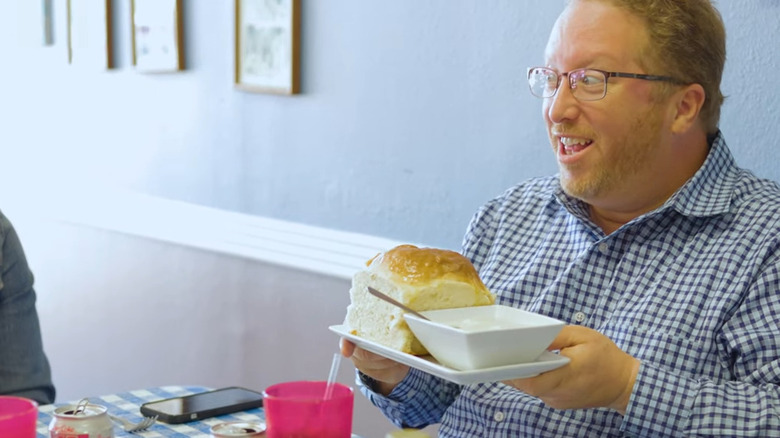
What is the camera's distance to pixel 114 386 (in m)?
3.71

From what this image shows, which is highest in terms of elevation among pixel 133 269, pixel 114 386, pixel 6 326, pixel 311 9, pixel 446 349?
pixel 311 9

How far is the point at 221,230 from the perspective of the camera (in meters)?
3.23

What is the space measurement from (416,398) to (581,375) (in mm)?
519

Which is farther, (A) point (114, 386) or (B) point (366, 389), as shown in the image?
(A) point (114, 386)

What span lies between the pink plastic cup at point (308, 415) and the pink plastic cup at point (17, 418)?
305 mm

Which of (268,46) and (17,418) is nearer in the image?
(17,418)

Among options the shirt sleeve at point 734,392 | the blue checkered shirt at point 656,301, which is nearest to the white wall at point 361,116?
the blue checkered shirt at point 656,301

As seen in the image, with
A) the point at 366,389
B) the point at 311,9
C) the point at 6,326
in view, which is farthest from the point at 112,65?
the point at 366,389

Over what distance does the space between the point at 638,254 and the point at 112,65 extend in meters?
2.31

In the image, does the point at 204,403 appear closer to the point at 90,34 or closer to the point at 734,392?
the point at 734,392

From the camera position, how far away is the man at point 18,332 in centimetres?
210

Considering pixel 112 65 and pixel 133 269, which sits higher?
pixel 112 65

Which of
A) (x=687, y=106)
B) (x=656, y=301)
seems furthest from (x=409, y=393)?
(x=687, y=106)

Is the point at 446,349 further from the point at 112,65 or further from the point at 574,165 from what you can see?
the point at 112,65
